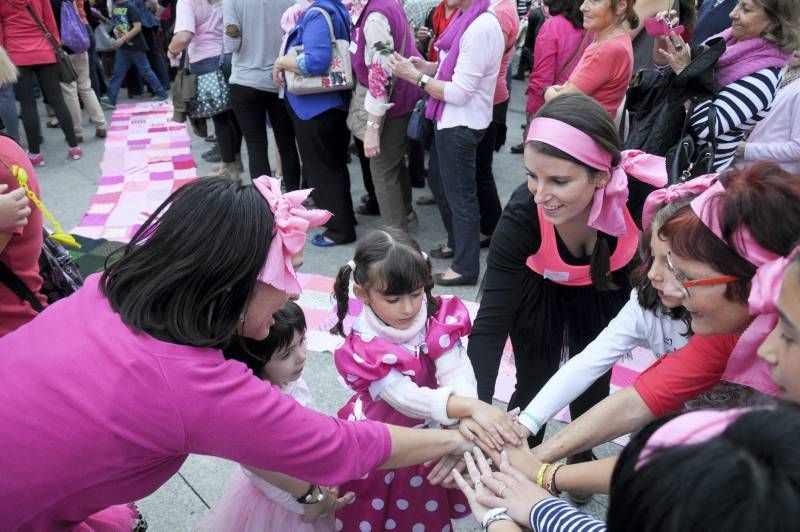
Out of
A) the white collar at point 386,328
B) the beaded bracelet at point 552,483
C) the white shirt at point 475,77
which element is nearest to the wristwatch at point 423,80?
the white shirt at point 475,77

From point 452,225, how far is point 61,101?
4.20 m

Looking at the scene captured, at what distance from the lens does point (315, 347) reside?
11.3 ft

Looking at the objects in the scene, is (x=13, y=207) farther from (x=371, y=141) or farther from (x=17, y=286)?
(x=371, y=141)

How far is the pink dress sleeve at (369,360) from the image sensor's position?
1695mm

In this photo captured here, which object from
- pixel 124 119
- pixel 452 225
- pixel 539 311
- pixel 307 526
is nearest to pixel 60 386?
pixel 307 526

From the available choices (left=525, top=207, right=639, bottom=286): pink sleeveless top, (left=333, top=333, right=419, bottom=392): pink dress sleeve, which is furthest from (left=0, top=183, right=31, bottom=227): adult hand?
(left=525, top=207, right=639, bottom=286): pink sleeveless top

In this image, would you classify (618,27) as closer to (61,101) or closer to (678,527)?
(678,527)

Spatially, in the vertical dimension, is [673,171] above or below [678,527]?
below

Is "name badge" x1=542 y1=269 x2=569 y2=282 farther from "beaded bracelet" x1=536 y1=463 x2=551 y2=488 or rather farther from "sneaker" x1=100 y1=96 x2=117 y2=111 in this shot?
"sneaker" x1=100 y1=96 x2=117 y2=111

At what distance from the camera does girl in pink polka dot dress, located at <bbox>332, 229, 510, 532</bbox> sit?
1724 millimetres

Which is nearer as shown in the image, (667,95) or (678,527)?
(678,527)

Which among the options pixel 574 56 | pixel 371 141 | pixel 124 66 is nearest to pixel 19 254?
pixel 371 141

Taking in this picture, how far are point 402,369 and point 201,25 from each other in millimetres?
4012

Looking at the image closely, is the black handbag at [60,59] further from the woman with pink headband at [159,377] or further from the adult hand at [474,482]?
the adult hand at [474,482]
